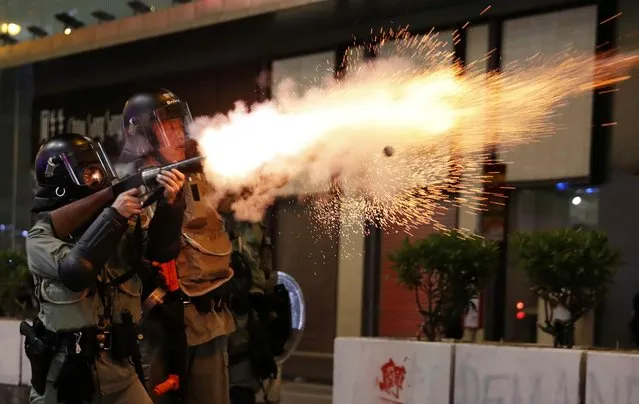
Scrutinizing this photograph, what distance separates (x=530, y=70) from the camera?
8000 mm

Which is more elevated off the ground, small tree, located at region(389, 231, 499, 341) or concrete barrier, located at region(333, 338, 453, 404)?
small tree, located at region(389, 231, 499, 341)

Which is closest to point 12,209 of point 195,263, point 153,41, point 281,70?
point 153,41

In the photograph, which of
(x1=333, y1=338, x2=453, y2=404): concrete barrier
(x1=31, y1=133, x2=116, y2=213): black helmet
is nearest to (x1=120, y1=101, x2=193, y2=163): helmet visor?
(x1=31, y1=133, x2=116, y2=213): black helmet

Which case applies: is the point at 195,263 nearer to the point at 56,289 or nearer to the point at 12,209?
the point at 56,289

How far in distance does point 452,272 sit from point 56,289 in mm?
4370

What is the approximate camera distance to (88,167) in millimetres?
4801

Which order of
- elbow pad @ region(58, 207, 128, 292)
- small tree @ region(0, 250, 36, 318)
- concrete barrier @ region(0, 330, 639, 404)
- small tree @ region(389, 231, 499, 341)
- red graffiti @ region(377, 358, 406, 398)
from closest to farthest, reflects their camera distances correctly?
elbow pad @ region(58, 207, 128, 292), concrete barrier @ region(0, 330, 639, 404), red graffiti @ region(377, 358, 406, 398), small tree @ region(389, 231, 499, 341), small tree @ region(0, 250, 36, 318)

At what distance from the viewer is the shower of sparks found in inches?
226

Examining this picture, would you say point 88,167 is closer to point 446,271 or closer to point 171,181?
point 171,181

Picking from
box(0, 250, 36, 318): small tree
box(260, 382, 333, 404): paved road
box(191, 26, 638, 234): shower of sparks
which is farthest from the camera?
box(0, 250, 36, 318): small tree

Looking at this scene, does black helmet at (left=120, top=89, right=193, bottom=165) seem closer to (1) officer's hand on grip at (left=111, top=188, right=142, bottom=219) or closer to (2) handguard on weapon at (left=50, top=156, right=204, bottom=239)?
(2) handguard on weapon at (left=50, top=156, right=204, bottom=239)

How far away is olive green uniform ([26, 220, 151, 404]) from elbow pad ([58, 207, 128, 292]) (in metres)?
0.11

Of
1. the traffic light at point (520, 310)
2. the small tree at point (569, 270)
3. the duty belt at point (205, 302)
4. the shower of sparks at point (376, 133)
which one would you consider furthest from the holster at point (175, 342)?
the traffic light at point (520, 310)

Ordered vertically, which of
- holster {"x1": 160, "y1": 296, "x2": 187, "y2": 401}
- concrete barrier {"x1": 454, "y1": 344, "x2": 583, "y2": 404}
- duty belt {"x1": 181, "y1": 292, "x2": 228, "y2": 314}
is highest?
duty belt {"x1": 181, "y1": 292, "x2": 228, "y2": 314}
